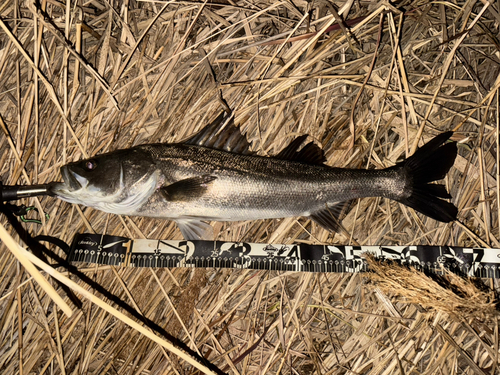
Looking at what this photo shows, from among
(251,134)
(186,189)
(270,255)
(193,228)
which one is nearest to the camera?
(186,189)

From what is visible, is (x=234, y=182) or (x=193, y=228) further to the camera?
(x=193, y=228)

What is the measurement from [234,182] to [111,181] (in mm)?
1034

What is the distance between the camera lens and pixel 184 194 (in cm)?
292

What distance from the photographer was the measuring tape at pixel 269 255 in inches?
127

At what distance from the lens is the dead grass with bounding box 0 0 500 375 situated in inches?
129

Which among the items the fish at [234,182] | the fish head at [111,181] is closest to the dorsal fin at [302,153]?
the fish at [234,182]

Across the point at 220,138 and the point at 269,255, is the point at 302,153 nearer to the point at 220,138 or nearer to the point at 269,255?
the point at 220,138

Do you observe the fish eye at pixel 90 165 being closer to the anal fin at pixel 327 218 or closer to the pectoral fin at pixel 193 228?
the pectoral fin at pixel 193 228

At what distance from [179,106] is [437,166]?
2.50 meters

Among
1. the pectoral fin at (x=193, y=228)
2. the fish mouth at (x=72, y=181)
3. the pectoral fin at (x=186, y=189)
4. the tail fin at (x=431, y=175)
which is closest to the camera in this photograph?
the fish mouth at (x=72, y=181)

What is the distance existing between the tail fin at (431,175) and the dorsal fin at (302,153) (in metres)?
0.75

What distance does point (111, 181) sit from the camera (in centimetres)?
287

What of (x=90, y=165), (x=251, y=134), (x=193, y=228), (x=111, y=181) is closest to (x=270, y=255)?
(x=193, y=228)

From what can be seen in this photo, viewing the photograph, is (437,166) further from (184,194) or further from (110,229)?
(110,229)
